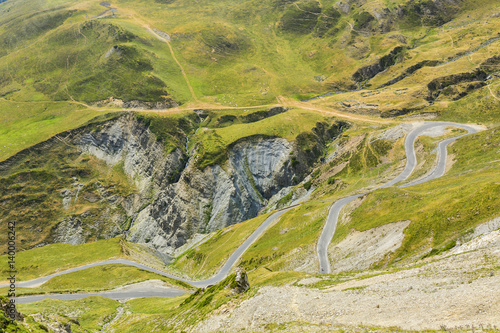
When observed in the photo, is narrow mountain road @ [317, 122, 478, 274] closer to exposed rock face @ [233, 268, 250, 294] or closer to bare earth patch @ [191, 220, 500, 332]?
exposed rock face @ [233, 268, 250, 294]

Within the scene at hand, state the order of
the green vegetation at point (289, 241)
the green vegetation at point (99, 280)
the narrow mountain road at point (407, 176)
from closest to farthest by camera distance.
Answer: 1. the narrow mountain road at point (407, 176)
2. the green vegetation at point (289, 241)
3. the green vegetation at point (99, 280)

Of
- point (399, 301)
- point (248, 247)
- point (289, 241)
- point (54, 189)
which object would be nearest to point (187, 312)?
point (399, 301)

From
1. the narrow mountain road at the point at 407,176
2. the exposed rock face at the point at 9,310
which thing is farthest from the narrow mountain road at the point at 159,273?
the exposed rock face at the point at 9,310

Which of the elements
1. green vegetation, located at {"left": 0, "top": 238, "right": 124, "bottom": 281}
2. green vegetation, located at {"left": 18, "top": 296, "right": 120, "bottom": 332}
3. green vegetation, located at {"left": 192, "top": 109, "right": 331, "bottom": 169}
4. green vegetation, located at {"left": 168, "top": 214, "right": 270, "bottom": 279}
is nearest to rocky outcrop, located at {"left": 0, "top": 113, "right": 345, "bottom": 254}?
green vegetation, located at {"left": 192, "top": 109, "right": 331, "bottom": 169}

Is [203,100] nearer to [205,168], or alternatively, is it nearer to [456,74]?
[205,168]

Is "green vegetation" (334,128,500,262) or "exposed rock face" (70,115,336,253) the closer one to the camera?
"green vegetation" (334,128,500,262)

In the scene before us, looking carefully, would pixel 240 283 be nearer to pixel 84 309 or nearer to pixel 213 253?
pixel 84 309

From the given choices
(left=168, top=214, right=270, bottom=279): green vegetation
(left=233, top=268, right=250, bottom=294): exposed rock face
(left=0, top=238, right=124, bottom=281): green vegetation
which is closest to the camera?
(left=233, top=268, right=250, bottom=294): exposed rock face

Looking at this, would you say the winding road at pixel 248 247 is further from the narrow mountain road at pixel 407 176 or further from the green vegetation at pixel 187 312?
the green vegetation at pixel 187 312

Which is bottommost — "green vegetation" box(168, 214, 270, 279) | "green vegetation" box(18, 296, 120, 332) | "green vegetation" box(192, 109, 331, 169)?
"green vegetation" box(168, 214, 270, 279)
